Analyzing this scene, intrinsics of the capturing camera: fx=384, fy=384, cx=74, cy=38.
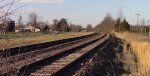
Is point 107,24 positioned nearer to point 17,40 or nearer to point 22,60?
point 17,40

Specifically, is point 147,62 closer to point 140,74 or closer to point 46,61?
point 140,74

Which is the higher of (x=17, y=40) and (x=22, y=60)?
(x=17, y=40)

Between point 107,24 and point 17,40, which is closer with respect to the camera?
point 17,40

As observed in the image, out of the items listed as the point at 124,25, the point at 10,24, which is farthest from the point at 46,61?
the point at 124,25

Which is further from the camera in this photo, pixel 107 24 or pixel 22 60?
pixel 107 24

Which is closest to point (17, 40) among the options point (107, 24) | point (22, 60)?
point (22, 60)

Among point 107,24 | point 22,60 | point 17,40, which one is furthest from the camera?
point 107,24

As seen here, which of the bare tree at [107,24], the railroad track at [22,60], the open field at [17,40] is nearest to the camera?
the open field at [17,40]

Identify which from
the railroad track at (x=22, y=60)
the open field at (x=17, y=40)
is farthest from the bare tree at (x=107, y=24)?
the railroad track at (x=22, y=60)

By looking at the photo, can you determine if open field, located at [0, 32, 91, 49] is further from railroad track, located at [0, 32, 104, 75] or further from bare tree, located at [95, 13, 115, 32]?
bare tree, located at [95, 13, 115, 32]

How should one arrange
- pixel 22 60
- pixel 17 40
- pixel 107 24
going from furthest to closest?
pixel 107 24, pixel 17 40, pixel 22 60

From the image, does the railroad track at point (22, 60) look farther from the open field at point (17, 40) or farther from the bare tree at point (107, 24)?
the bare tree at point (107, 24)

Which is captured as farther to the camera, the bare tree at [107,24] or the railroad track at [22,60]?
the bare tree at [107,24]

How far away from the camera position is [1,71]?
822 centimetres
